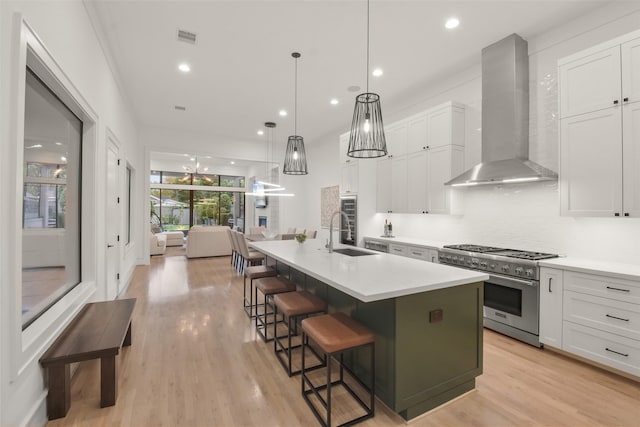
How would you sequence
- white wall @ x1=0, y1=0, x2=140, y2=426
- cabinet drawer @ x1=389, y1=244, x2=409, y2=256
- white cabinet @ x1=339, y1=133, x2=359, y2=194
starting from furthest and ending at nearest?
1. white cabinet @ x1=339, y1=133, x2=359, y2=194
2. cabinet drawer @ x1=389, y1=244, x2=409, y2=256
3. white wall @ x1=0, y1=0, x2=140, y2=426

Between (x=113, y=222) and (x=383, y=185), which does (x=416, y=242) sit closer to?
(x=383, y=185)

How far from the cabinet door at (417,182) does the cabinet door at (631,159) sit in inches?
83.0

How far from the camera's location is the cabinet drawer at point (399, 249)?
436 centimetres

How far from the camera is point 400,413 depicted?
6.18 feet

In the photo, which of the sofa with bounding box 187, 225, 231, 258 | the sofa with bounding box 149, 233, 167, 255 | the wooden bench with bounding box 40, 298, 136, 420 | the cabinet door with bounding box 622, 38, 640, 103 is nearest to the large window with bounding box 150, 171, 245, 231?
the sofa with bounding box 149, 233, 167, 255

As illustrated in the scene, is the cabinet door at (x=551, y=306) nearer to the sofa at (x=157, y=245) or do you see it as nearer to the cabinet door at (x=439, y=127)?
the cabinet door at (x=439, y=127)

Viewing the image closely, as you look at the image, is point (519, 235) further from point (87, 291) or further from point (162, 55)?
point (162, 55)

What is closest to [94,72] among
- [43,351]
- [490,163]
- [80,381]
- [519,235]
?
[43,351]

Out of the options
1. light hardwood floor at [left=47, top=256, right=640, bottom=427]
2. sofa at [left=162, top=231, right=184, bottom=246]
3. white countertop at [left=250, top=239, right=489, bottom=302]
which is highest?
white countertop at [left=250, top=239, right=489, bottom=302]

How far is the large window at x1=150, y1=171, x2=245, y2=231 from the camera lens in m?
11.6

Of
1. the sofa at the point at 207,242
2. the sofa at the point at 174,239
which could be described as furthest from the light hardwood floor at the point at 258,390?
the sofa at the point at 174,239

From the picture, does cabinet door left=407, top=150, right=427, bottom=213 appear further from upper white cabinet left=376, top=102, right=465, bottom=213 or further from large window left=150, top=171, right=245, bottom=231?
large window left=150, top=171, right=245, bottom=231

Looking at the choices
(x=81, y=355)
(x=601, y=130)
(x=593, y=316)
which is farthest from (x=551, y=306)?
→ (x=81, y=355)

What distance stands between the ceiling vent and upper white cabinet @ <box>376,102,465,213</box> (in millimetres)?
3056
